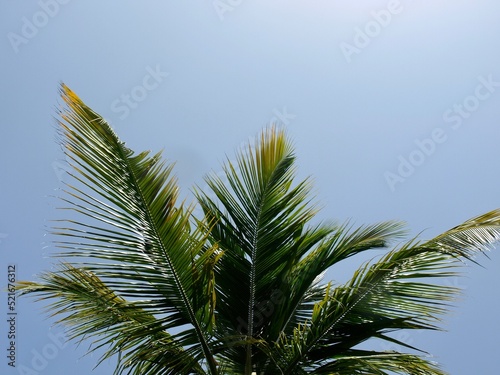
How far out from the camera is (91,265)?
575 centimetres

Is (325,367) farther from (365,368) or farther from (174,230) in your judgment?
(174,230)

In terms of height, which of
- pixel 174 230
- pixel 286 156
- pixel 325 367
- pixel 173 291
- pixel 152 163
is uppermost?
pixel 286 156

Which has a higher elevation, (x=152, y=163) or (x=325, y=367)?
(x=152, y=163)

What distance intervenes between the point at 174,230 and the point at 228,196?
0.95 meters

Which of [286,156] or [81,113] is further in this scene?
[286,156]

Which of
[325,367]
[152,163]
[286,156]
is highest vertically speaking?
[286,156]

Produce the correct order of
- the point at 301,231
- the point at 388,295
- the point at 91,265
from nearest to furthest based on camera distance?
1. the point at 91,265
2. the point at 388,295
3. the point at 301,231

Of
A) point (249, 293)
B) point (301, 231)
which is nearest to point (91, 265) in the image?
point (249, 293)

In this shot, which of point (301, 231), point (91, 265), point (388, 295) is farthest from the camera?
point (301, 231)

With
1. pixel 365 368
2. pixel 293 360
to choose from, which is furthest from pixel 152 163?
pixel 365 368

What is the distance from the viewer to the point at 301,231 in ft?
21.9

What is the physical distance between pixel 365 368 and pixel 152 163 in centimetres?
248

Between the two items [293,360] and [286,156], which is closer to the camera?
[293,360]

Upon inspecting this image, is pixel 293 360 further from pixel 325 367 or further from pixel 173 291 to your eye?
pixel 173 291
